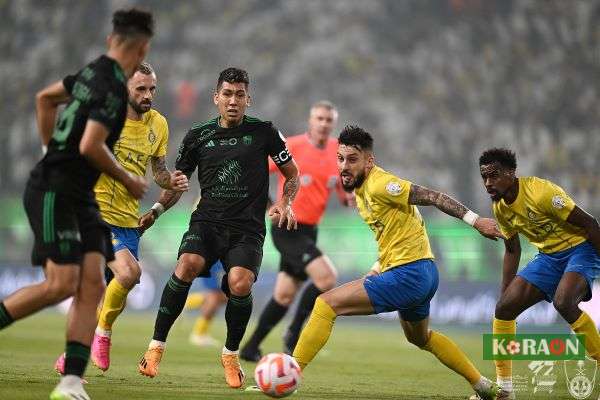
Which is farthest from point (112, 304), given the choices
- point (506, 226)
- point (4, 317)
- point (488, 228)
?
point (506, 226)

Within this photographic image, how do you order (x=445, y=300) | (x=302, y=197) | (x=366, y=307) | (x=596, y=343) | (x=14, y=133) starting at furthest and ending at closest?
(x=14, y=133)
(x=445, y=300)
(x=302, y=197)
(x=596, y=343)
(x=366, y=307)

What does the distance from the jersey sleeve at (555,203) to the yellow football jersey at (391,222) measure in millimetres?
1002

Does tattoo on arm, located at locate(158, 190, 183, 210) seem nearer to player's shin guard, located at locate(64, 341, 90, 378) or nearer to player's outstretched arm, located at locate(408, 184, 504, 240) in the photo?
player's outstretched arm, located at locate(408, 184, 504, 240)

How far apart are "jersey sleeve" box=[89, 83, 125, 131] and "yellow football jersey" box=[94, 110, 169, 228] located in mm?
2312

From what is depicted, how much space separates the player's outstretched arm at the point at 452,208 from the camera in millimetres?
6938

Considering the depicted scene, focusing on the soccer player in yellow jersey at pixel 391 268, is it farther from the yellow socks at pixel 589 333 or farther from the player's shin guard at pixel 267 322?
the player's shin guard at pixel 267 322

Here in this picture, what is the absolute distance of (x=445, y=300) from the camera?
17.0m

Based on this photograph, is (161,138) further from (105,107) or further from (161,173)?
(105,107)

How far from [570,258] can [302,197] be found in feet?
12.7

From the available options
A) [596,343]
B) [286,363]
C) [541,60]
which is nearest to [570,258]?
[596,343]

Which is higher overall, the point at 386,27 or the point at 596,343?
the point at 386,27

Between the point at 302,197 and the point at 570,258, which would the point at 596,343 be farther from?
the point at 302,197

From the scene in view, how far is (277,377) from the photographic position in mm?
6641

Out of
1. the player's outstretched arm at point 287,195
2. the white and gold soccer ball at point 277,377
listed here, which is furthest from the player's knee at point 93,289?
the player's outstretched arm at point 287,195
